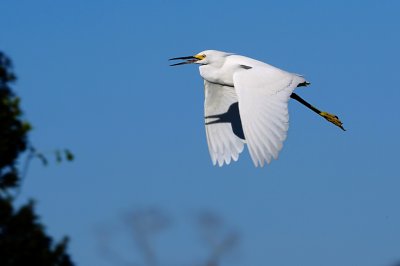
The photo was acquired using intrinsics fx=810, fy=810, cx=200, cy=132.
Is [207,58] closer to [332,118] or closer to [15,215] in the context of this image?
[332,118]

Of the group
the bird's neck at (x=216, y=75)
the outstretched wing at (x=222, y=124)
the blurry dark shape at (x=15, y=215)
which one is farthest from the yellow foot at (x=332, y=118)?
the blurry dark shape at (x=15, y=215)

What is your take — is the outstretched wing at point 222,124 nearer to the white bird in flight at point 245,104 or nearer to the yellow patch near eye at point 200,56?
the white bird in flight at point 245,104

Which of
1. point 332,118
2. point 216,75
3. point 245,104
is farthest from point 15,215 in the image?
point 332,118

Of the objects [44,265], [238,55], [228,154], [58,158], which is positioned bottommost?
[44,265]

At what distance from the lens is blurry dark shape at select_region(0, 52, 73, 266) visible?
603 centimetres

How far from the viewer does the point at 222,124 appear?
546 inches

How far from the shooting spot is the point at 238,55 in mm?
13336

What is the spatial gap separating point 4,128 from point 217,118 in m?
7.93

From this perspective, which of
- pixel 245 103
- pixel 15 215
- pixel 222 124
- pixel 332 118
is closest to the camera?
pixel 15 215

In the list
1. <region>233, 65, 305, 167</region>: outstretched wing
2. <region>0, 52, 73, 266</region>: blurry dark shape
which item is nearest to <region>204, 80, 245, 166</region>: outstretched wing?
<region>233, 65, 305, 167</region>: outstretched wing

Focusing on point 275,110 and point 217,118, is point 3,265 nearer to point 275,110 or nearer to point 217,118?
point 275,110

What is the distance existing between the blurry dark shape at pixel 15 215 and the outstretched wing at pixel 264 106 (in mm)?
4207

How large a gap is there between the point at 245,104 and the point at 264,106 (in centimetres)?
27

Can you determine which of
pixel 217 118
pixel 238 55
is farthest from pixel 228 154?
pixel 238 55
